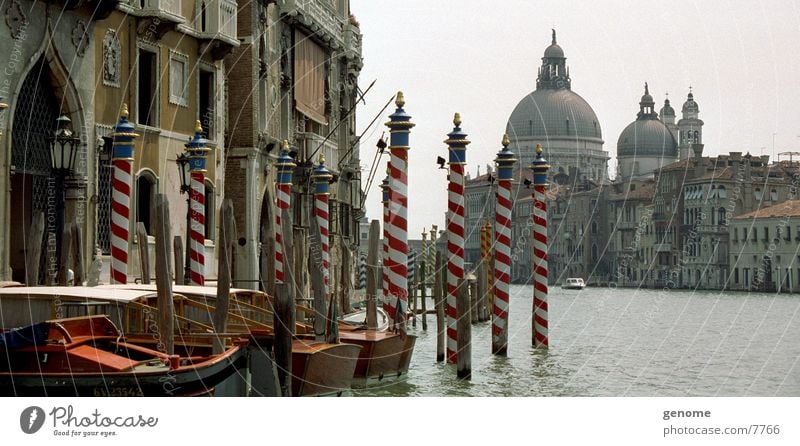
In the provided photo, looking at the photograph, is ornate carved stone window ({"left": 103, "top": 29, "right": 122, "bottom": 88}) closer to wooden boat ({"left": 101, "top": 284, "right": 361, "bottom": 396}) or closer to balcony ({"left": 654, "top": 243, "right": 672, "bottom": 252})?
wooden boat ({"left": 101, "top": 284, "right": 361, "bottom": 396})

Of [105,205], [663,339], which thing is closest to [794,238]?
[663,339]

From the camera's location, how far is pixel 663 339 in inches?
1048

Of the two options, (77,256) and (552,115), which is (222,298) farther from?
(552,115)

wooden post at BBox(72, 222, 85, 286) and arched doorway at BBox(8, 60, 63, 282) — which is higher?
arched doorway at BBox(8, 60, 63, 282)

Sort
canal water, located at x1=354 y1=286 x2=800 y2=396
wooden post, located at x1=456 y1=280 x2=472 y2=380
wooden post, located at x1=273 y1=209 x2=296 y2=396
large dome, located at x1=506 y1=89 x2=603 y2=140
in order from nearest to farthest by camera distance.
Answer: wooden post, located at x1=273 y1=209 x2=296 y2=396 < wooden post, located at x1=456 y1=280 x2=472 y2=380 < canal water, located at x1=354 y1=286 x2=800 y2=396 < large dome, located at x1=506 y1=89 x2=603 y2=140

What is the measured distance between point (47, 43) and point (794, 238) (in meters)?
40.6

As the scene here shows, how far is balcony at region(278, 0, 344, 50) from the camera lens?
23.2m

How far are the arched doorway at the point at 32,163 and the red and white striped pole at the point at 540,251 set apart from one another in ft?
21.3

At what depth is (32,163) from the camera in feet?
47.2

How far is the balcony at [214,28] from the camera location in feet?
61.8

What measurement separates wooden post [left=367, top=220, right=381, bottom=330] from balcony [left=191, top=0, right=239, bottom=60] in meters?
4.28

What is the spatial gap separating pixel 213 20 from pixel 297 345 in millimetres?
8354

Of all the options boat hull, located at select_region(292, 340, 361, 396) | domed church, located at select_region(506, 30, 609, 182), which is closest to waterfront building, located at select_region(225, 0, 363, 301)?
boat hull, located at select_region(292, 340, 361, 396)

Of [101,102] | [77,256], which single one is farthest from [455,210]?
[101,102]
